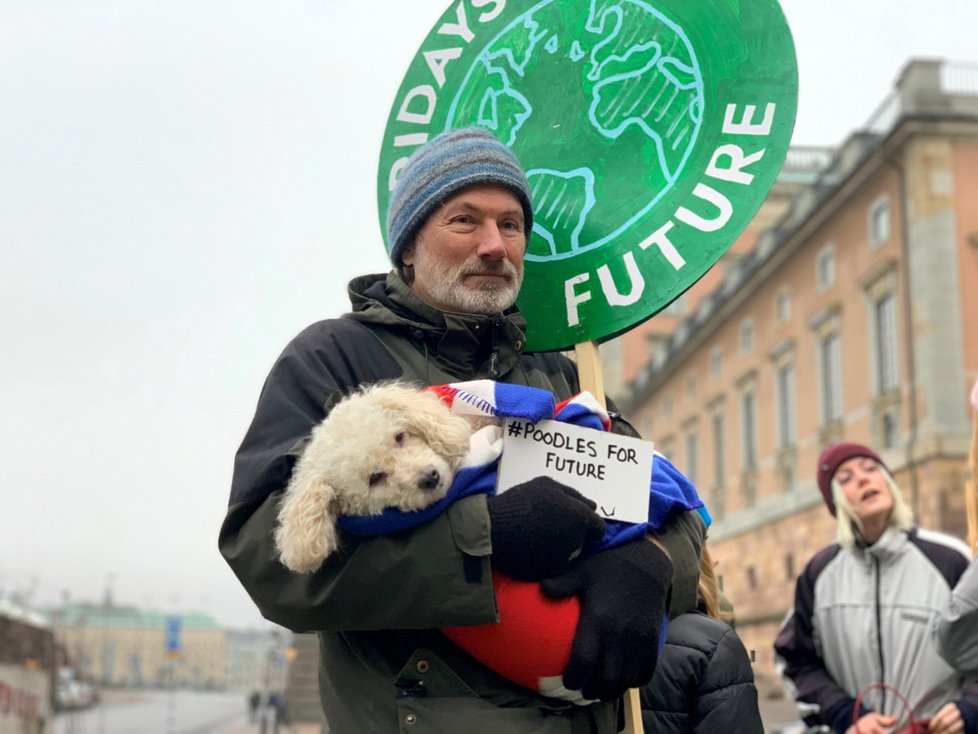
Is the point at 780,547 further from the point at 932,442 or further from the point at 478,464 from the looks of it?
the point at 478,464

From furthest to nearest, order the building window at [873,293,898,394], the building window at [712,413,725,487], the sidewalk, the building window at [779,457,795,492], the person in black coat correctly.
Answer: the building window at [712,413,725,487] → the building window at [779,457,795,492] → the sidewalk → the building window at [873,293,898,394] → the person in black coat

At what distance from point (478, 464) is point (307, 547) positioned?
380mm

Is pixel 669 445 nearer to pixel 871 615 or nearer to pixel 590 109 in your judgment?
pixel 871 615

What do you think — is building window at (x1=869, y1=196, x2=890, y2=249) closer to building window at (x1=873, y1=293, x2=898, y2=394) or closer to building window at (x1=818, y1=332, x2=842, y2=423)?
building window at (x1=873, y1=293, x2=898, y2=394)

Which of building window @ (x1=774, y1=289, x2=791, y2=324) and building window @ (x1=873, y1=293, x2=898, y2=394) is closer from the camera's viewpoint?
building window @ (x1=873, y1=293, x2=898, y2=394)

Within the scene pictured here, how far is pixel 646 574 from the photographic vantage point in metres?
2.40

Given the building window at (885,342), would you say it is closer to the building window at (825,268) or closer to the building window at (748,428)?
the building window at (825,268)

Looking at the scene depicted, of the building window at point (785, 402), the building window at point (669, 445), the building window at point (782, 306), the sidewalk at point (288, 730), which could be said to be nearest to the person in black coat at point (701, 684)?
the sidewalk at point (288, 730)

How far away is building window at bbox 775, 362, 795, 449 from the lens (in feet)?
139

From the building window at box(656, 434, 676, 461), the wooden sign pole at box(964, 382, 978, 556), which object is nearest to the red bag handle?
the wooden sign pole at box(964, 382, 978, 556)

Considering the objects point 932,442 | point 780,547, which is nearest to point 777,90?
point 932,442

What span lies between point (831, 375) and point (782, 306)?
4790 millimetres

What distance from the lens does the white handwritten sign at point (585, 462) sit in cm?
250

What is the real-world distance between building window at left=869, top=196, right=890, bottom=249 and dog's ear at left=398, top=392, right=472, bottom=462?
33.0m
